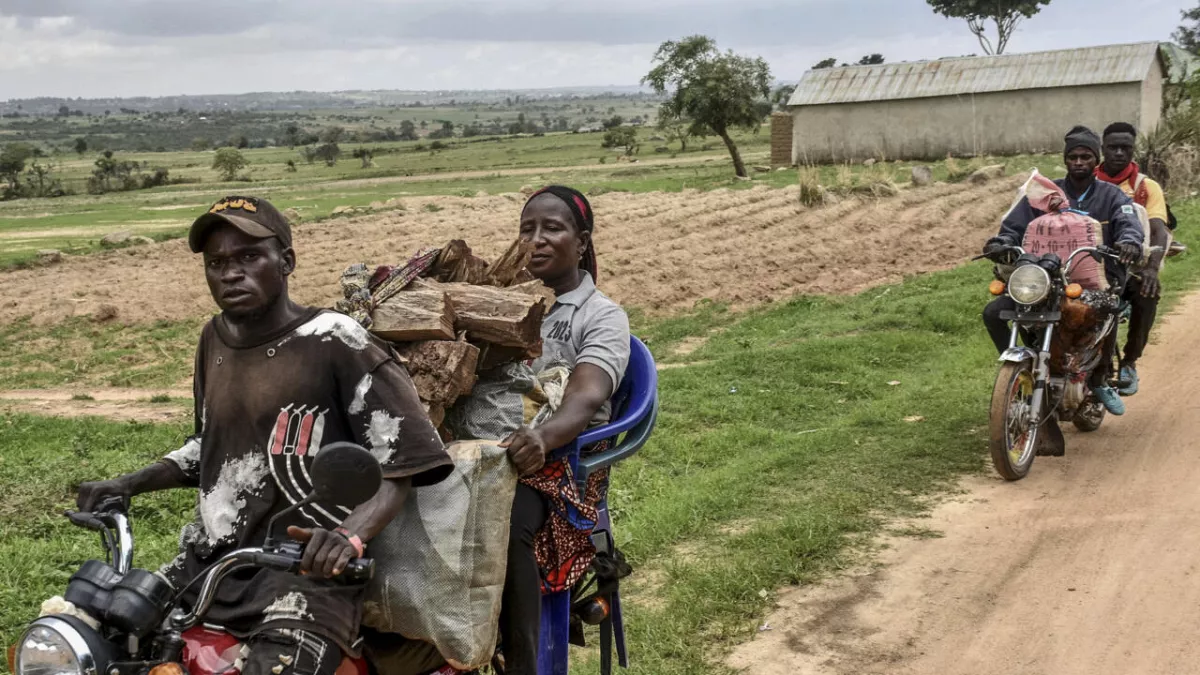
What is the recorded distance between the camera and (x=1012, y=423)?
266 inches

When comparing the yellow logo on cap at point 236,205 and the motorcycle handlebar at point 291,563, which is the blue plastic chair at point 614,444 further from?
the yellow logo on cap at point 236,205

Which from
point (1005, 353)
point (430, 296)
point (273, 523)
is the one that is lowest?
point (1005, 353)

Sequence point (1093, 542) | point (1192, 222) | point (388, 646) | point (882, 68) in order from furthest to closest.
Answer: point (882, 68), point (1192, 222), point (1093, 542), point (388, 646)

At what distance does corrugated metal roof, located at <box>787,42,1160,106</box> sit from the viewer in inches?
1451

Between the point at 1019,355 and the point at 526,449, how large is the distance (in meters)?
4.60

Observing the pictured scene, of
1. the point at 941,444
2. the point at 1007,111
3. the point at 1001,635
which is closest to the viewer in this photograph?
the point at 1001,635

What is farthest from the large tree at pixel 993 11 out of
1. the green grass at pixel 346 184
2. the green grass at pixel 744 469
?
the green grass at pixel 744 469

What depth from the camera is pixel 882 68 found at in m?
41.6

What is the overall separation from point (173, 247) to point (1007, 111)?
2708cm

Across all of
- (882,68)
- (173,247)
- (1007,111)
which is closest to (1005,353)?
(173,247)

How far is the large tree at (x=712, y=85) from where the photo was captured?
1411 inches

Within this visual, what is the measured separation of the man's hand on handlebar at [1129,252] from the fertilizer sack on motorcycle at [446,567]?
16.9 ft

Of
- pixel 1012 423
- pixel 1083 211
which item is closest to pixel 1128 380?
pixel 1083 211

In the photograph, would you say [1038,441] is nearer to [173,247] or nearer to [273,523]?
[273,523]
